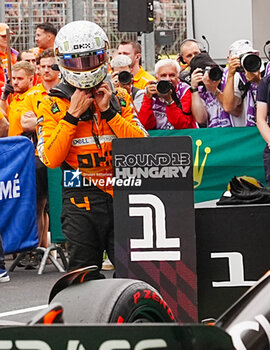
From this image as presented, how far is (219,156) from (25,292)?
2626 mm

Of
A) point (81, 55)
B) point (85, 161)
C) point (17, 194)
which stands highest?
point (81, 55)

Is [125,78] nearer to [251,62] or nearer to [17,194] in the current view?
[251,62]

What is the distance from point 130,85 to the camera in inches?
406

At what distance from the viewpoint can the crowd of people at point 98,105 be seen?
6156 millimetres

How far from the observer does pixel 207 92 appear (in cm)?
1005

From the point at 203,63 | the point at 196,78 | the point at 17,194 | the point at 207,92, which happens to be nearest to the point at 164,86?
the point at 196,78

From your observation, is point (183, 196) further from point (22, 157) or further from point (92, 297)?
point (22, 157)

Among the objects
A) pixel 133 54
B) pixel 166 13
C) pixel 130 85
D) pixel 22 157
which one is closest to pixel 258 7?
pixel 133 54

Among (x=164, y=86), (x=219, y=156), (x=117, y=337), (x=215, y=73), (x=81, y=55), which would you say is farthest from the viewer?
(x=219, y=156)

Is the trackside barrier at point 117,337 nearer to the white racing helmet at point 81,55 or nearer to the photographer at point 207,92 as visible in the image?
the white racing helmet at point 81,55

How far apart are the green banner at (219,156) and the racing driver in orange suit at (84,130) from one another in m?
3.72

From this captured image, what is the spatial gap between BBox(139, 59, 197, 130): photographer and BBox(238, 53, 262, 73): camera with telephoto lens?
2.53 feet

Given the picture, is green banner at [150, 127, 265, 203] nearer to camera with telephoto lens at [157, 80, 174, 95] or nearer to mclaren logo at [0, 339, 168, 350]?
camera with telephoto lens at [157, 80, 174, 95]

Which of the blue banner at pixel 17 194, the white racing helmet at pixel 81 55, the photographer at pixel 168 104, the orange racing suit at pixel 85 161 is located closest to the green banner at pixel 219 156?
the photographer at pixel 168 104
